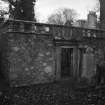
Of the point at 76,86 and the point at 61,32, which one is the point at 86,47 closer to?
the point at 61,32

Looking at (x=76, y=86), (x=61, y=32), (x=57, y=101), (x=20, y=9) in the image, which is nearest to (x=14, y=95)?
A: (x=57, y=101)

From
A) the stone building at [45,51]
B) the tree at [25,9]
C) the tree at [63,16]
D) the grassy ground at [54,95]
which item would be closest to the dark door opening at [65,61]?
the stone building at [45,51]

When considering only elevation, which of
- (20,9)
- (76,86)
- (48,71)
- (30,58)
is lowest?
(76,86)

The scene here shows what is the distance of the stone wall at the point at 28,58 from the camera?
6969 mm

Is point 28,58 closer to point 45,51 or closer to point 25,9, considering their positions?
point 45,51

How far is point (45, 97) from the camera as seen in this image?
620cm

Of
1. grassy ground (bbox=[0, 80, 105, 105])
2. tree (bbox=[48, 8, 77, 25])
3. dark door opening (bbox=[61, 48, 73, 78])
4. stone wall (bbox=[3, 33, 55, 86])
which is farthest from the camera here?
tree (bbox=[48, 8, 77, 25])

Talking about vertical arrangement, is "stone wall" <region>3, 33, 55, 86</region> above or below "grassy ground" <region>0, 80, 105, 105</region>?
above

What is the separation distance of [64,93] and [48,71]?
5.66 ft

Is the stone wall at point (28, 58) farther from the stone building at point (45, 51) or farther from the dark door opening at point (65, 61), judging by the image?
the dark door opening at point (65, 61)

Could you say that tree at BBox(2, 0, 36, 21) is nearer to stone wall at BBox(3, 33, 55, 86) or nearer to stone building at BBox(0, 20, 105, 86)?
stone building at BBox(0, 20, 105, 86)

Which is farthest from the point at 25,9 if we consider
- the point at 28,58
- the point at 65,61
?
the point at 28,58

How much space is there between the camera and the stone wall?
274 inches

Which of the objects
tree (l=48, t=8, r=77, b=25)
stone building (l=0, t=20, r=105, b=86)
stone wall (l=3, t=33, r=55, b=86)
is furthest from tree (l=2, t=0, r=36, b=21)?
tree (l=48, t=8, r=77, b=25)
